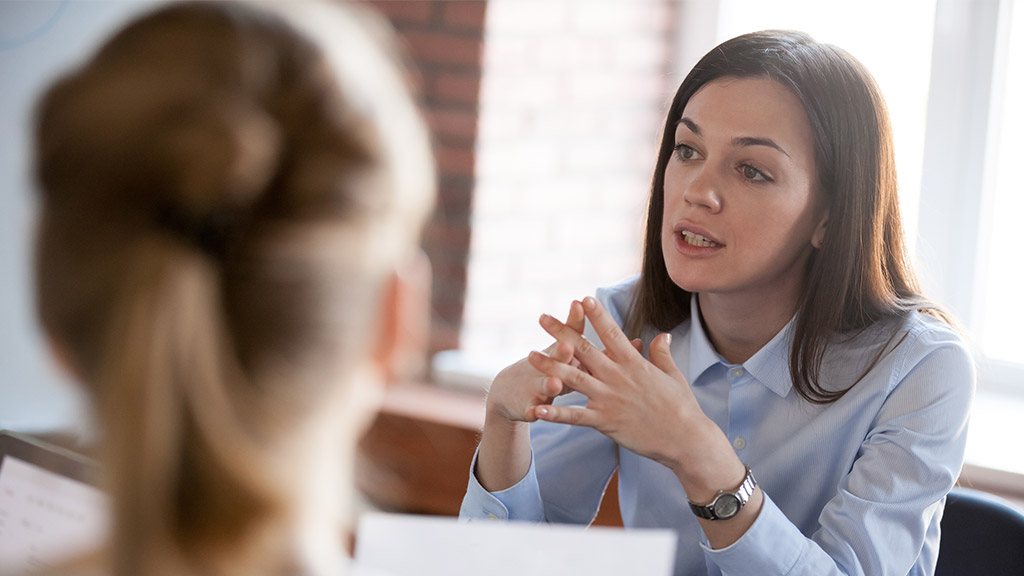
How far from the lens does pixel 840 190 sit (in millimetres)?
1348

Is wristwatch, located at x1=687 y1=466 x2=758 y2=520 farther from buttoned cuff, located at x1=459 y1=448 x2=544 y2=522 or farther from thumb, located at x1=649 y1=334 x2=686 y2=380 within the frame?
buttoned cuff, located at x1=459 y1=448 x2=544 y2=522

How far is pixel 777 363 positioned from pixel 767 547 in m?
0.33

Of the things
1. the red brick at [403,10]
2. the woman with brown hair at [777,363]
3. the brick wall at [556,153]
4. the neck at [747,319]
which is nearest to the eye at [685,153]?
the woman with brown hair at [777,363]

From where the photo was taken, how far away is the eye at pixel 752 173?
1334 mm

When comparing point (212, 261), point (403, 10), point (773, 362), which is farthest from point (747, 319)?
point (403, 10)

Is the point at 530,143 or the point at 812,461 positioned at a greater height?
the point at 530,143

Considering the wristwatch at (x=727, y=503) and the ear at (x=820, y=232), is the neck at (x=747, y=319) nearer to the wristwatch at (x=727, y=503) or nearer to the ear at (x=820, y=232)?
the ear at (x=820, y=232)

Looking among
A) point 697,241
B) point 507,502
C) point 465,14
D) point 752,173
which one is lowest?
point 507,502

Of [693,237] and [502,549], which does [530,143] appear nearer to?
[693,237]

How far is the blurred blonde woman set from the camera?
18.9 inches

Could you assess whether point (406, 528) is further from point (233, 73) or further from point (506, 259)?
point (506, 259)

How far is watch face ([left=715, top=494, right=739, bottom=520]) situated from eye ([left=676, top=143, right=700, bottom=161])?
521 mm

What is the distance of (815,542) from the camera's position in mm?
1190

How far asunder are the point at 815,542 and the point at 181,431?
3.04 feet
